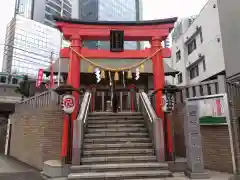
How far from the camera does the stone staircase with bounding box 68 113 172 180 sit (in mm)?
6594

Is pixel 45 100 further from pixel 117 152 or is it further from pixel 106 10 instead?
pixel 106 10

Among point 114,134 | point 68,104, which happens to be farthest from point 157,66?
point 68,104

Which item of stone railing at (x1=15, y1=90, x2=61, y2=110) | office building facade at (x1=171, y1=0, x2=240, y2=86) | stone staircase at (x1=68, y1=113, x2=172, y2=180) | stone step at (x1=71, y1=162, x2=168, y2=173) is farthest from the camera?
stone railing at (x1=15, y1=90, x2=61, y2=110)

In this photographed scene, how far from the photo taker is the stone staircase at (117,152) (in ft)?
21.6

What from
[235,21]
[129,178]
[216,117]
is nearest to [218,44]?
[235,21]

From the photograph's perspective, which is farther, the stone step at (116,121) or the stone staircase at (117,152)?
the stone step at (116,121)

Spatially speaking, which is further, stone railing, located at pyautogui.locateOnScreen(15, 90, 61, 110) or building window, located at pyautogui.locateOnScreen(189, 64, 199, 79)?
building window, located at pyautogui.locateOnScreen(189, 64, 199, 79)

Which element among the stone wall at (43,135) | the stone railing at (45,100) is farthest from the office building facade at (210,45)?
the stone wall at (43,135)

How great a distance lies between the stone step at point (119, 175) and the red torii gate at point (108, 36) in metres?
3.21

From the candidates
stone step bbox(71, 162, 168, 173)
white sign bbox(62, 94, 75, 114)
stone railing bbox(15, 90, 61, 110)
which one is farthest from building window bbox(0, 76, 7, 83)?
stone step bbox(71, 162, 168, 173)

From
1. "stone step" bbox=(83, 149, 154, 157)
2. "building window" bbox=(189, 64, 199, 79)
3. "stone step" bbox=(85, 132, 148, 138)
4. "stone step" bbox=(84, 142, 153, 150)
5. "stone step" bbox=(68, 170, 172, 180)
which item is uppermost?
"building window" bbox=(189, 64, 199, 79)

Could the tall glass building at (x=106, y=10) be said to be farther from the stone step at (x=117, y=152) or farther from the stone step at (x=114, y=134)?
the stone step at (x=117, y=152)

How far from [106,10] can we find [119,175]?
56096 millimetres

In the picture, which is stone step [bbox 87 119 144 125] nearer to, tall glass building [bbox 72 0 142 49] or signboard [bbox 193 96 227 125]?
signboard [bbox 193 96 227 125]
